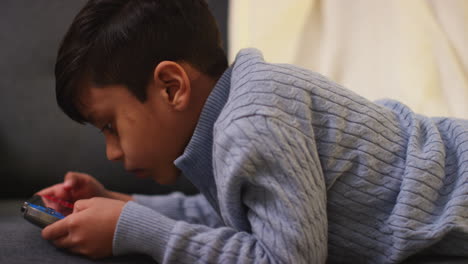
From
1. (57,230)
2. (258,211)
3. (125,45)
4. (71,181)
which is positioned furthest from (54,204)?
(258,211)

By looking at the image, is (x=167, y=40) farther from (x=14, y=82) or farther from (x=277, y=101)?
(x=14, y=82)

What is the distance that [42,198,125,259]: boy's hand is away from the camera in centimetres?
58

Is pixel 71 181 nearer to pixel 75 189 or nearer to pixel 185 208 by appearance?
pixel 75 189

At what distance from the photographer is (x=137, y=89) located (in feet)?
2.26

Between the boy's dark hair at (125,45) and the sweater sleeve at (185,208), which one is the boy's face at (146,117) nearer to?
the boy's dark hair at (125,45)

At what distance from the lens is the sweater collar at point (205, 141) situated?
66cm

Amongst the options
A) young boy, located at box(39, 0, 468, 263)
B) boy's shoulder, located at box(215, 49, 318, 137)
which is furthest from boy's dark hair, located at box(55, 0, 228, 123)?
boy's shoulder, located at box(215, 49, 318, 137)

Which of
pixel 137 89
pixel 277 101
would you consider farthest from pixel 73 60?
pixel 277 101

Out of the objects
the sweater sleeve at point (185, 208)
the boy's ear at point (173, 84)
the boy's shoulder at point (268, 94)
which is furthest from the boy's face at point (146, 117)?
the sweater sleeve at point (185, 208)

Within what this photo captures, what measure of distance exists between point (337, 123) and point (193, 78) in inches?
9.4

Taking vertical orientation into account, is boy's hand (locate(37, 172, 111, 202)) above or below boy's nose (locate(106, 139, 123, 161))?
below

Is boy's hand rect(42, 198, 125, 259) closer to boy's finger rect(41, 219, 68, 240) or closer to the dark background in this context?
boy's finger rect(41, 219, 68, 240)

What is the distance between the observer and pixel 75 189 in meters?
0.87

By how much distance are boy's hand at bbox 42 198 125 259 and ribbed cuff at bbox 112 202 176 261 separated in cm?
2
